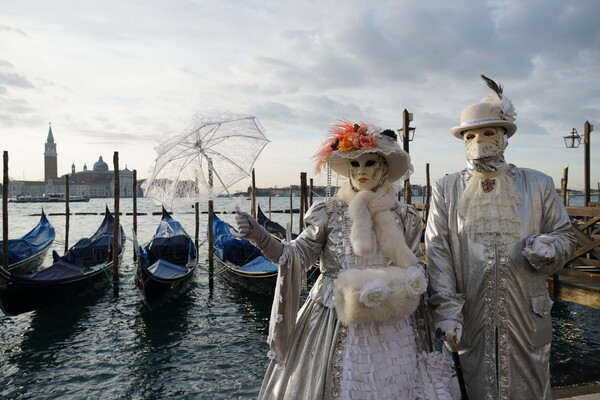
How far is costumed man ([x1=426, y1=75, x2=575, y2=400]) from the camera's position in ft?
A: 5.89

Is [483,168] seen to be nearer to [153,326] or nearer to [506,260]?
[506,260]

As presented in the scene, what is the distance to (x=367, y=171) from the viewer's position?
194 cm

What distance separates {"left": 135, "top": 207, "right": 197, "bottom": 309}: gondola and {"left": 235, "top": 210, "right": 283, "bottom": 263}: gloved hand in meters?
6.49

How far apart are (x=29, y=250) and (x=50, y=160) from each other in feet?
352

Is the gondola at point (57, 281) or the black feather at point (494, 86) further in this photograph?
the gondola at point (57, 281)

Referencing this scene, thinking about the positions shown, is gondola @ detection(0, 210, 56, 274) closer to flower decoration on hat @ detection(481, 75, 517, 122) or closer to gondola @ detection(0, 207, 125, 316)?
gondola @ detection(0, 207, 125, 316)

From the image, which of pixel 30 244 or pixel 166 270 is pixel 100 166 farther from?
pixel 166 270

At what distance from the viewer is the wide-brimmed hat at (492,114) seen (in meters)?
1.88

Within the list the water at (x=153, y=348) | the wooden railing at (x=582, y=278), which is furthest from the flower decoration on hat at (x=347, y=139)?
the wooden railing at (x=582, y=278)

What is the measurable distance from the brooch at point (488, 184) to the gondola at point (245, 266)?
19.3 feet

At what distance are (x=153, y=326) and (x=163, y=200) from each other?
578 centimetres

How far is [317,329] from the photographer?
72.5 inches

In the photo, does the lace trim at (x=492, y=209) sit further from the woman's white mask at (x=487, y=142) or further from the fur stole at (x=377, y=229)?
the fur stole at (x=377, y=229)

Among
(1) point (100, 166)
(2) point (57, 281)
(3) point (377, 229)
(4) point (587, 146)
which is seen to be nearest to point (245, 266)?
(2) point (57, 281)
